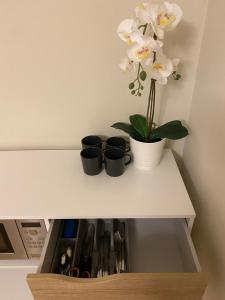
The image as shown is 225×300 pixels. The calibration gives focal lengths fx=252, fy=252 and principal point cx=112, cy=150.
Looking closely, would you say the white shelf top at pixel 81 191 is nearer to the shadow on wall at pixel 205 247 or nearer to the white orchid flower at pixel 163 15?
the shadow on wall at pixel 205 247

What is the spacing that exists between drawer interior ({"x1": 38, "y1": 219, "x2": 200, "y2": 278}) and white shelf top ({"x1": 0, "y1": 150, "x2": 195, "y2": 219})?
0.08 m

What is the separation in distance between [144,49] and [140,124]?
33 cm

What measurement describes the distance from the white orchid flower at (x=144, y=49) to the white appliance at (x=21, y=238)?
616 millimetres

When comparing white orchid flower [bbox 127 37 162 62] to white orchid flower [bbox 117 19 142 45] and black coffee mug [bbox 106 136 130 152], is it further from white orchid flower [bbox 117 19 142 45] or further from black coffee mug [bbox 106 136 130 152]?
black coffee mug [bbox 106 136 130 152]

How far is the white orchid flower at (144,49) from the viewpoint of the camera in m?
0.68

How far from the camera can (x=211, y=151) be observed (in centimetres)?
82

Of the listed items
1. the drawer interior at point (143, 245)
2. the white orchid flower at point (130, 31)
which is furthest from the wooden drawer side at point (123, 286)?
the white orchid flower at point (130, 31)

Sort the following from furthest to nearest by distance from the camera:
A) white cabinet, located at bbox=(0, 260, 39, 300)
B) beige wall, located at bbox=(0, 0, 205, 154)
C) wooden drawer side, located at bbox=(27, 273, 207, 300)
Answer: white cabinet, located at bbox=(0, 260, 39, 300), beige wall, located at bbox=(0, 0, 205, 154), wooden drawer side, located at bbox=(27, 273, 207, 300)

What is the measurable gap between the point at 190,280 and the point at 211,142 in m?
0.42

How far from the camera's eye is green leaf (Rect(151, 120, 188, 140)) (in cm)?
90

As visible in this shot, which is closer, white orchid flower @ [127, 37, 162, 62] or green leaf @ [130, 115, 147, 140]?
white orchid flower @ [127, 37, 162, 62]

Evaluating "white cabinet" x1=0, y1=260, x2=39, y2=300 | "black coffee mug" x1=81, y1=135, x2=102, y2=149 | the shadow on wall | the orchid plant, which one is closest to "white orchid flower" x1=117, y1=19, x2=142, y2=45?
the orchid plant

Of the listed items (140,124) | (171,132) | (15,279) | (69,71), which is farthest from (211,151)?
(15,279)

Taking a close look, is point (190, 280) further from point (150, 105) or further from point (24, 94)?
point (24, 94)
